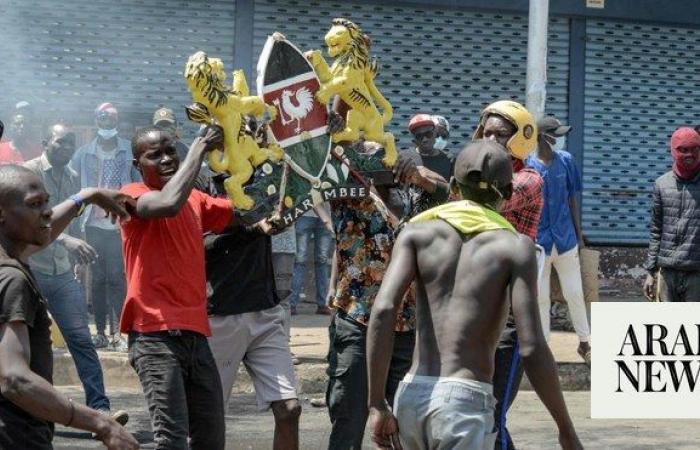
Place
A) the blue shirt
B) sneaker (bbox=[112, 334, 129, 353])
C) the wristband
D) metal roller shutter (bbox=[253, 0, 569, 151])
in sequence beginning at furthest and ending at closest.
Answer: metal roller shutter (bbox=[253, 0, 569, 151])
sneaker (bbox=[112, 334, 129, 353])
the blue shirt
the wristband

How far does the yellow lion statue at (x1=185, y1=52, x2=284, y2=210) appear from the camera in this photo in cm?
610

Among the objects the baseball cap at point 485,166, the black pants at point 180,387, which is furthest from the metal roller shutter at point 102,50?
the baseball cap at point 485,166

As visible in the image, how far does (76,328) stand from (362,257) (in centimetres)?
252

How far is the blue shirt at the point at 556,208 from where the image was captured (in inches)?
409

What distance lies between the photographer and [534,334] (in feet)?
15.4

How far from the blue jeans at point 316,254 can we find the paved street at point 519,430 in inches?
123

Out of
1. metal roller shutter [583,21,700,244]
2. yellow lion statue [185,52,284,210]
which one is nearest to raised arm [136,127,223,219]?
yellow lion statue [185,52,284,210]

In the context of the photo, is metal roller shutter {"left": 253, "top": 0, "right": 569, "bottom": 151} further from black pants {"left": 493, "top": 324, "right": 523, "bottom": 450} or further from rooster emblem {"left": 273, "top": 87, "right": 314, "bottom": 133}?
black pants {"left": 493, "top": 324, "right": 523, "bottom": 450}

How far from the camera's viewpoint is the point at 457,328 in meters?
4.72

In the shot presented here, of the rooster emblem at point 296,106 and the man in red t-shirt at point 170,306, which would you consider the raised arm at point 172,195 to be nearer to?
the man in red t-shirt at point 170,306

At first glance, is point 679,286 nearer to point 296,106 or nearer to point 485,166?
point 296,106

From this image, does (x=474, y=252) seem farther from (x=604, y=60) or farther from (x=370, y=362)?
(x=604, y=60)

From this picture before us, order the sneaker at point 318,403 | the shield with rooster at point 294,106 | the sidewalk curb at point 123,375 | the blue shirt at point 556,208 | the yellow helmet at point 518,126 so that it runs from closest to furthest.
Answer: the shield with rooster at point 294,106 < the yellow helmet at point 518,126 < the sneaker at point 318,403 < the sidewalk curb at point 123,375 < the blue shirt at point 556,208

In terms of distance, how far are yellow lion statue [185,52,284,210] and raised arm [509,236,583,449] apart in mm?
1827
